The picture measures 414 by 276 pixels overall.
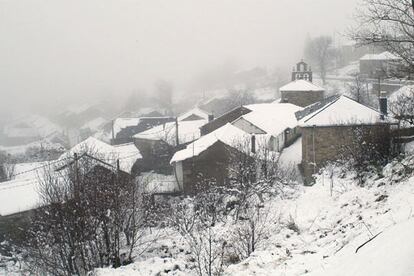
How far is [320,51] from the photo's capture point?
89500 millimetres

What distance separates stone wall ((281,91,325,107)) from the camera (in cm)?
4925

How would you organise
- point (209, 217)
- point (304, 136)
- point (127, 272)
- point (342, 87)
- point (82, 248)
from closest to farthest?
point (127, 272) → point (82, 248) → point (209, 217) → point (304, 136) → point (342, 87)

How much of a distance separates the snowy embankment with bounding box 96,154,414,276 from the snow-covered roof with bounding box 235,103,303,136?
17.5 metres

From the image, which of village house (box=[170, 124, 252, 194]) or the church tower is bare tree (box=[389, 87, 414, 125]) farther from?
the church tower

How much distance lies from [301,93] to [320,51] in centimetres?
4380

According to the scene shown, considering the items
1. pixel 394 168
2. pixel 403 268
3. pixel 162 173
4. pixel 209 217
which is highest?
pixel 403 268

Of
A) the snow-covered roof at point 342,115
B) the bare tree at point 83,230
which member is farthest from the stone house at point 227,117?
the bare tree at point 83,230

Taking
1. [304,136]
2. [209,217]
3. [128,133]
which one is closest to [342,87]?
[128,133]

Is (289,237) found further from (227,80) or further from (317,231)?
(227,80)

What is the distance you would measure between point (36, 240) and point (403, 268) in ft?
45.8

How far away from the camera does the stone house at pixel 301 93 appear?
162 ft

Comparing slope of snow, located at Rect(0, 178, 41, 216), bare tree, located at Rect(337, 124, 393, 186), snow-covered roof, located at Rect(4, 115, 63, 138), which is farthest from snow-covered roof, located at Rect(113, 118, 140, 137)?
bare tree, located at Rect(337, 124, 393, 186)

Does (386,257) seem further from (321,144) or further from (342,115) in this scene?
(342,115)

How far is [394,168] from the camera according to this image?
14609mm
